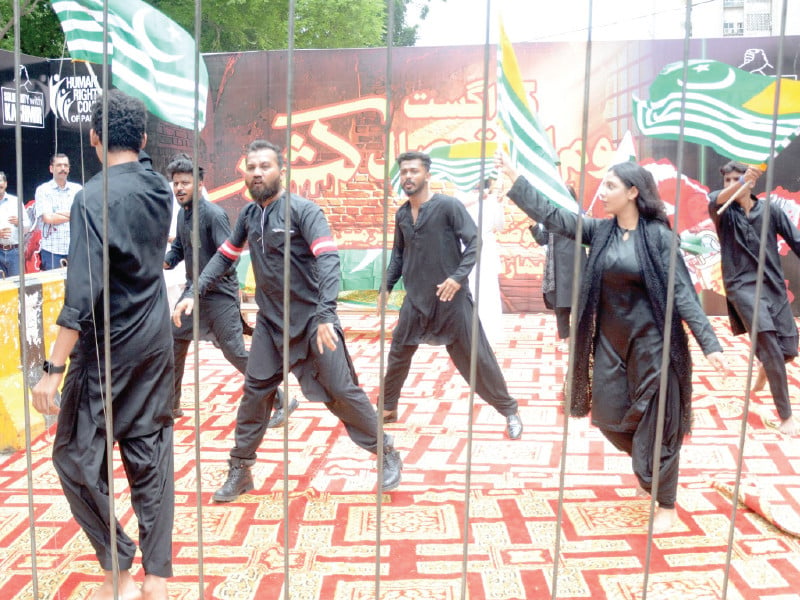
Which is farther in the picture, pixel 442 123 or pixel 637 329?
pixel 442 123

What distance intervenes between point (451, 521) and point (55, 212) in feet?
23.1

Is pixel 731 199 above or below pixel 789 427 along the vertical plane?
above

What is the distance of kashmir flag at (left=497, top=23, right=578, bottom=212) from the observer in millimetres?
2930

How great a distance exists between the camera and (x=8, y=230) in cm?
845

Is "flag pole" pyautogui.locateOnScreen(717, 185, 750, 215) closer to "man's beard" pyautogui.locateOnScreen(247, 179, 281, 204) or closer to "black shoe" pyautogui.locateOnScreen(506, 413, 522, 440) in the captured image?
"black shoe" pyautogui.locateOnScreen(506, 413, 522, 440)

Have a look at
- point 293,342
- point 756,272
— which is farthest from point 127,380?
point 756,272

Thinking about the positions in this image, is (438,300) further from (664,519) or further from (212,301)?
(664,519)

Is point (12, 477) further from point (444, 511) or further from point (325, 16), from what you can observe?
point (325, 16)

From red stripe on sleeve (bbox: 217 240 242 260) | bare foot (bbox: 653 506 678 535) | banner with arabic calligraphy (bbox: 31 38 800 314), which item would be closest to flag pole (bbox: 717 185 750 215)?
bare foot (bbox: 653 506 678 535)

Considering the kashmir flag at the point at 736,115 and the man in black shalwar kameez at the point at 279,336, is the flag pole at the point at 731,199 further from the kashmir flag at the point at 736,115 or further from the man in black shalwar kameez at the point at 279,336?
the man in black shalwar kameez at the point at 279,336

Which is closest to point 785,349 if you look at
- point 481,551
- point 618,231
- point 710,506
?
point 710,506

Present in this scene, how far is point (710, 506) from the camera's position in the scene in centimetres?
380

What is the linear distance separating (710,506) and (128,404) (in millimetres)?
2745

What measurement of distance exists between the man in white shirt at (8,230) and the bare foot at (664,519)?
7411 mm
